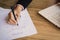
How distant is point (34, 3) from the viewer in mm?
1431

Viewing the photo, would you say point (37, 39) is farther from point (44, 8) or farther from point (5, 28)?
point (44, 8)

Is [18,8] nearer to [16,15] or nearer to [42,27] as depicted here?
[16,15]

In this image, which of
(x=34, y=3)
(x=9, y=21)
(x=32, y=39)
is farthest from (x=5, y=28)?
(x=34, y=3)

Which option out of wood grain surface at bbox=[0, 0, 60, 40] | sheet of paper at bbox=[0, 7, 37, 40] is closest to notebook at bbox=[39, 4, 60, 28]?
wood grain surface at bbox=[0, 0, 60, 40]

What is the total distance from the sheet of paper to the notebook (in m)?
0.14

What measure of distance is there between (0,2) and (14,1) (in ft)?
0.45

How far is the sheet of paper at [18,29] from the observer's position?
107 centimetres

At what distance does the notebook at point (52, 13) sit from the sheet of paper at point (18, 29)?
0.45 ft

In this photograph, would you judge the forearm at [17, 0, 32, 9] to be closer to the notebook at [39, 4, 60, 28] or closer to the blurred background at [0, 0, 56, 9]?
the blurred background at [0, 0, 56, 9]

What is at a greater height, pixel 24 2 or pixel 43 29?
pixel 24 2

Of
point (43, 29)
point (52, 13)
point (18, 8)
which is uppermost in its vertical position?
point (18, 8)

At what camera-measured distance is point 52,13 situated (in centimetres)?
125

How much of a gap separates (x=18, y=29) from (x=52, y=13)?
33cm

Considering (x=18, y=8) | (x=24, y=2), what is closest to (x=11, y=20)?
(x=18, y=8)
